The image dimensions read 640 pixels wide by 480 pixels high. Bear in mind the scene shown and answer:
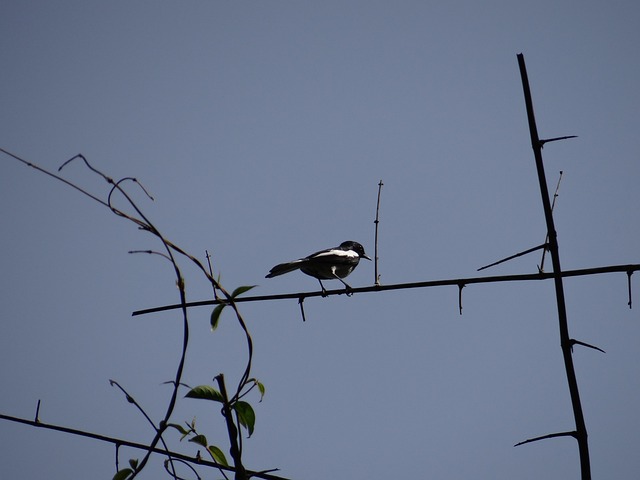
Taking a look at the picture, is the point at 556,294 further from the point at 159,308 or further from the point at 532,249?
the point at 159,308

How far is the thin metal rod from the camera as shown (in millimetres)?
1833

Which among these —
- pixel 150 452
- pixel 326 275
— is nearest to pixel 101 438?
pixel 150 452

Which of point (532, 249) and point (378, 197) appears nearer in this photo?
point (532, 249)

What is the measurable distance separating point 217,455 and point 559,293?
1342 millimetres

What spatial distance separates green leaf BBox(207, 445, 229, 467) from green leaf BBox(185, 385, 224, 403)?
0.89 ft

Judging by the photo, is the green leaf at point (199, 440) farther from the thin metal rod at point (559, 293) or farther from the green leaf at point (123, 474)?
the thin metal rod at point (559, 293)

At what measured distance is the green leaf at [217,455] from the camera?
7.51 ft

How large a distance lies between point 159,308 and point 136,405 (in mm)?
A: 411

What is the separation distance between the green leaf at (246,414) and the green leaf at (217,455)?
0.60 ft

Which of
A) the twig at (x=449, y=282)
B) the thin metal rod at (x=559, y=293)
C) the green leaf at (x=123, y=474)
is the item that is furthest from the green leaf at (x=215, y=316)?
the thin metal rod at (x=559, y=293)

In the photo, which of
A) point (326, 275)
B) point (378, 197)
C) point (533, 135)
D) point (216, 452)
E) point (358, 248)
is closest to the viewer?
point (533, 135)

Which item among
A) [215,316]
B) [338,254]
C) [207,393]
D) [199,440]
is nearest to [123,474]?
[199,440]

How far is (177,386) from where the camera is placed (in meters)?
1.98

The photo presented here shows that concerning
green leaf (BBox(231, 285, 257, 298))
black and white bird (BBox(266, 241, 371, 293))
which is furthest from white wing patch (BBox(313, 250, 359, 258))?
green leaf (BBox(231, 285, 257, 298))
